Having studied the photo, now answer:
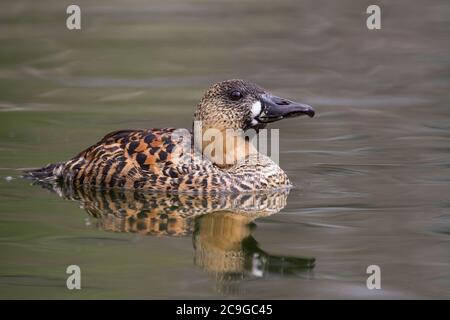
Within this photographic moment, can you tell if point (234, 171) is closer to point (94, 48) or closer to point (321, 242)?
point (321, 242)

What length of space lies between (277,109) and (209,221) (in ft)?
5.27

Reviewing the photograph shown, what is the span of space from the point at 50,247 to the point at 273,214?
2.28 metres

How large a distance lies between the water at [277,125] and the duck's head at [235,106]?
947 mm

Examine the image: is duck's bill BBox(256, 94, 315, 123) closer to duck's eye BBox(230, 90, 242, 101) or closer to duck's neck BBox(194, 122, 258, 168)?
duck's eye BBox(230, 90, 242, 101)

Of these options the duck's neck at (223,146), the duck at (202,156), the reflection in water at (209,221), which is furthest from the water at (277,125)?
the duck's neck at (223,146)

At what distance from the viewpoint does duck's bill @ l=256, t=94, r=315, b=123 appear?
11383mm

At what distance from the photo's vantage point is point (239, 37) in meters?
20.0

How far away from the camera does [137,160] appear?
37.1 feet

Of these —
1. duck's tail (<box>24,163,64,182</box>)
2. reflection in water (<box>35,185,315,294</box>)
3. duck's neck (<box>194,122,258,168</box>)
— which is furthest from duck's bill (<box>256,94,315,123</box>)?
duck's tail (<box>24,163,64,182</box>)

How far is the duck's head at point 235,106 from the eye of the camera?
1154cm

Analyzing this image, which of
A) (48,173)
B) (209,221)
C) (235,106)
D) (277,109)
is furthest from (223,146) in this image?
(48,173)

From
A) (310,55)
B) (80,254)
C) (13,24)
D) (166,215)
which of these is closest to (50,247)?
(80,254)

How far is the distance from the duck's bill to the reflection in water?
786mm

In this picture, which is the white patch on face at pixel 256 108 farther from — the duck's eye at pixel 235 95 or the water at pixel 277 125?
the water at pixel 277 125
